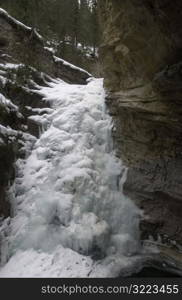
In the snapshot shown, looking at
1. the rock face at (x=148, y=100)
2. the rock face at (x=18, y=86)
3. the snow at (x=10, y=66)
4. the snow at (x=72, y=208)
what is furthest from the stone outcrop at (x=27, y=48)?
the rock face at (x=148, y=100)

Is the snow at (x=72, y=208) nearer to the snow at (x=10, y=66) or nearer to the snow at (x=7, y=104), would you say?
A: the snow at (x=7, y=104)

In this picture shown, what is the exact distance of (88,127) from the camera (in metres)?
6.27

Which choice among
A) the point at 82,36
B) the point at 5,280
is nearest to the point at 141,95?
the point at 5,280

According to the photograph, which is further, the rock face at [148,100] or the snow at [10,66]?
the snow at [10,66]

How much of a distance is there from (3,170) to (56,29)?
37.4 feet

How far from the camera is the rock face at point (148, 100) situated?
11.5 feet

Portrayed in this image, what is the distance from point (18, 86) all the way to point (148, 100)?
3485 millimetres

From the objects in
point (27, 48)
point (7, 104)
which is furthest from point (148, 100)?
point (27, 48)

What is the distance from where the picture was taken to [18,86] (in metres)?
6.53

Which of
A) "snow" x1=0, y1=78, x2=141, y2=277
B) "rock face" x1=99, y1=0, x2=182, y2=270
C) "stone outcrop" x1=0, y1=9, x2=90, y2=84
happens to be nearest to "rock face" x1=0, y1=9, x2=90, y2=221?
"stone outcrop" x1=0, y1=9, x2=90, y2=84

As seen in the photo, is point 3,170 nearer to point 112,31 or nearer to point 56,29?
point 112,31

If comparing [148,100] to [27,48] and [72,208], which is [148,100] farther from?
[27,48]

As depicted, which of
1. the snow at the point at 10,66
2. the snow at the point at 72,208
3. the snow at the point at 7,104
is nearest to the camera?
the snow at the point at 72,208

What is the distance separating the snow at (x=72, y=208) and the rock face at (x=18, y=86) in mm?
278
